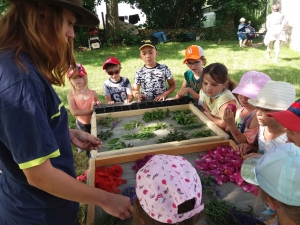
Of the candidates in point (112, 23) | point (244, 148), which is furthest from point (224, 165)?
point (112, 23)

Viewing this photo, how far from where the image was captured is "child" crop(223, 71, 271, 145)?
2385 mm

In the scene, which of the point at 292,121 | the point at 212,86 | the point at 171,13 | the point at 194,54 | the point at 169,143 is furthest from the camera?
the point at 171,13

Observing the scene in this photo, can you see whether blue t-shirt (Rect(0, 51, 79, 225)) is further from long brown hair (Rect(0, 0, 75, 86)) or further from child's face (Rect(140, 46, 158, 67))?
child's face (Rect(140, 46, 158, 67))

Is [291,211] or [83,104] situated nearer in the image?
[291,211]

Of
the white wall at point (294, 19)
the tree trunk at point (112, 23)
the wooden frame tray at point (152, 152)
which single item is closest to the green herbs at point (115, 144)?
the wooden frame tray at point (152, 152)

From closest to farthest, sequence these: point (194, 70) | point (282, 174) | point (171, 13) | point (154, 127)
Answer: point (282, 174)
point (154, 127)
point (194, 70)
point (171, 13)

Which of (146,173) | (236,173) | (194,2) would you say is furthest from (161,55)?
(146,173)

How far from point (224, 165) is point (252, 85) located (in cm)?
105

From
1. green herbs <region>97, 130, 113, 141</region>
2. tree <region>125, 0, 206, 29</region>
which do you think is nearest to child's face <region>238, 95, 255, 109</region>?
green herbs <region>97, 130, 113, 141</region>

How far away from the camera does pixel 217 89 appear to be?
9.94ft

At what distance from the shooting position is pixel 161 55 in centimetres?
1160

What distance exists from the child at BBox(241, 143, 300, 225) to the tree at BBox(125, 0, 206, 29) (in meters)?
18.6

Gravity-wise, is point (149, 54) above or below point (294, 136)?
above

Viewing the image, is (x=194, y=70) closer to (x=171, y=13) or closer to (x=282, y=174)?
(x=282, y=174)
